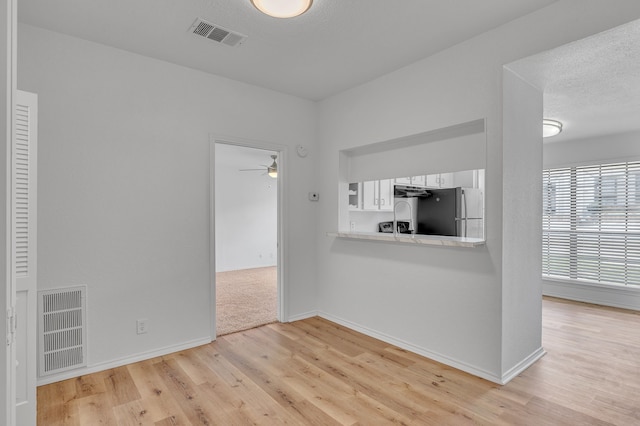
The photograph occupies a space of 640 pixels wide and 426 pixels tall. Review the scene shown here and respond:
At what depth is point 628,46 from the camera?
7.55 ft

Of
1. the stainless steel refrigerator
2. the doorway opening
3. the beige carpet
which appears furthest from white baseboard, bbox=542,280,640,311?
the doorway opening

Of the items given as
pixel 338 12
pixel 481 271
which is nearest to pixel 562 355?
pixel 481 271

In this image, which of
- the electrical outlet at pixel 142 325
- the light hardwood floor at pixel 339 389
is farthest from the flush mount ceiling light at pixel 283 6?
the electrical outlet at pixel 142 325

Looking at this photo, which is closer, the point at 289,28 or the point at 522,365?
the point at 289,28

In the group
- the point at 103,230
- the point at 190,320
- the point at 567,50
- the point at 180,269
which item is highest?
the point at 567,50

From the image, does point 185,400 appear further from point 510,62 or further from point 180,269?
point 510,62

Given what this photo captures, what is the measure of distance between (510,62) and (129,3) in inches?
109

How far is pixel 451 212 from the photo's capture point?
12.5 feet

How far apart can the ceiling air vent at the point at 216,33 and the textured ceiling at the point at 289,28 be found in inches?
1.9

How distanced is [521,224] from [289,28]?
2460mm

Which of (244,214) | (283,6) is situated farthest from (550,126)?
A: (244,214)

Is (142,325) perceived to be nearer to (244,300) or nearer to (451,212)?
(244,300)

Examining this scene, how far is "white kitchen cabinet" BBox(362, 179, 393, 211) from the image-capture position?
16.0 ft

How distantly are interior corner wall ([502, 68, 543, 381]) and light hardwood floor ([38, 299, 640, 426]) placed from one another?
260mm
